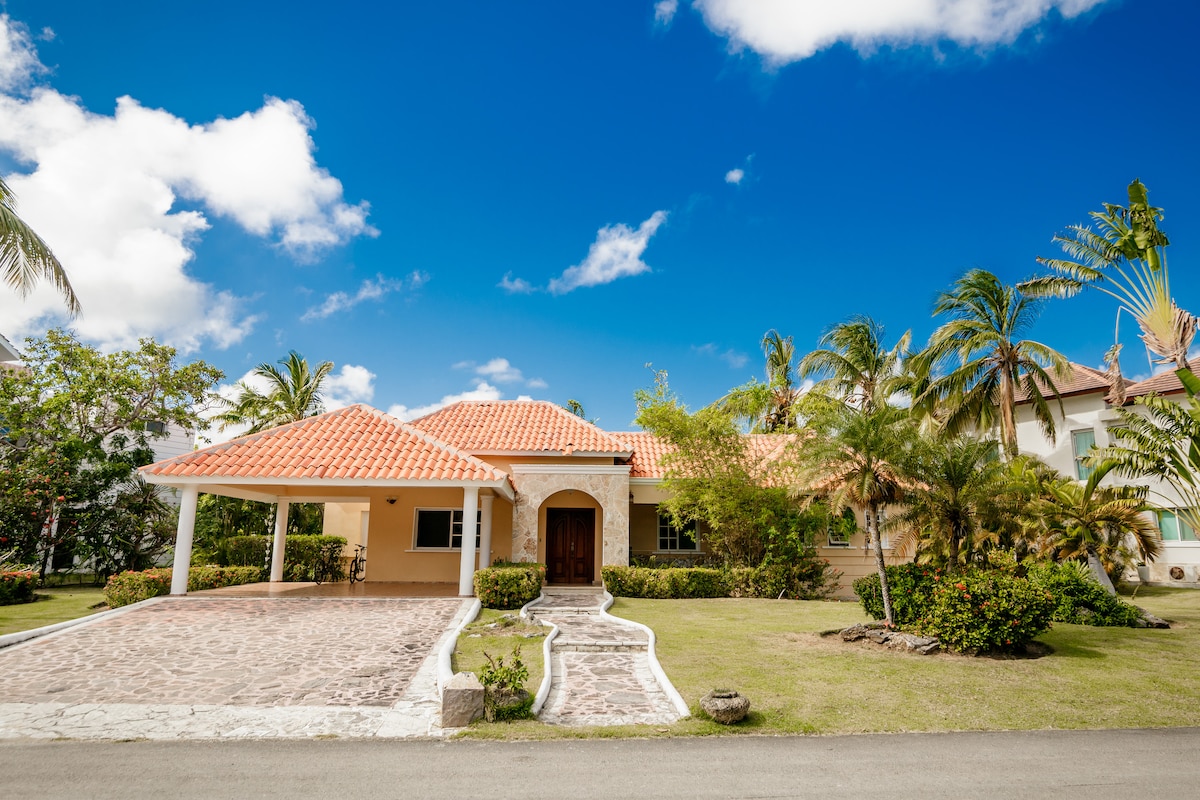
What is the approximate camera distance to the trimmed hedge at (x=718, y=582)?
1819 centimetres

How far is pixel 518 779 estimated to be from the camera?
5914mm

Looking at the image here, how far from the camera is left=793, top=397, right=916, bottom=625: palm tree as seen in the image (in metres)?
12.5

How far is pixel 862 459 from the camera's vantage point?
12734 mm

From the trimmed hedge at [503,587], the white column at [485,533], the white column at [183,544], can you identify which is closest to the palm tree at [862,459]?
the trimmed hedge at [503,587]

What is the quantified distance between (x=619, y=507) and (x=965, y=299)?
13987mm

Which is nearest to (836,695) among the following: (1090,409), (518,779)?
(518,779)

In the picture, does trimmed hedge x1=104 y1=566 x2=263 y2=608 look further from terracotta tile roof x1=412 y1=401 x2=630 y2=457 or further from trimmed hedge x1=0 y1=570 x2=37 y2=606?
terracotta tile roof x1=412 y1=401 x2=630 y2=457

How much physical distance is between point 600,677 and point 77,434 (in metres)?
21.1

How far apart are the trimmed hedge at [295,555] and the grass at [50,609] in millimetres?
3585

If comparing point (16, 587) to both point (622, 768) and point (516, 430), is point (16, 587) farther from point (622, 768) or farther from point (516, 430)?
point (622, 768)

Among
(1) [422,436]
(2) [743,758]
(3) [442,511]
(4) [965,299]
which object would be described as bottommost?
(2) [743,758]

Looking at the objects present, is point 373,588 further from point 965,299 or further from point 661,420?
point 965,299

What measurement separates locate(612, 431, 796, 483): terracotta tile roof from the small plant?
12410mm

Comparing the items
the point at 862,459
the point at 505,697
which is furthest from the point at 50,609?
the point at 862,459
